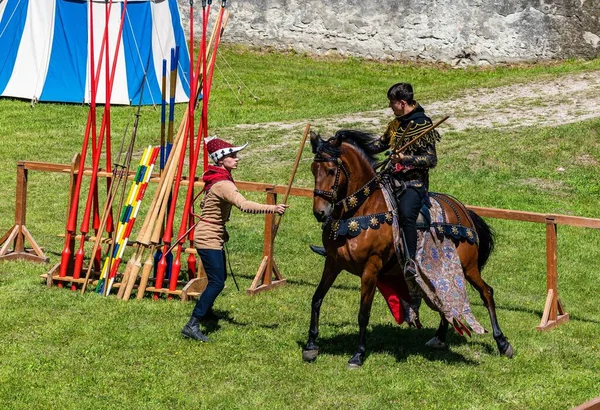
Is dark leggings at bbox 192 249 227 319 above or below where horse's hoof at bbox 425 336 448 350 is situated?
above

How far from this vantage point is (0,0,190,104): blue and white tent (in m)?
21.8

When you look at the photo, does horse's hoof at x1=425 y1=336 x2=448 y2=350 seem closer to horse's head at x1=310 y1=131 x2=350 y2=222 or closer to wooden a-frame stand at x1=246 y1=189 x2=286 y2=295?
horse's head at x1=310 y1=131 x2=350 y2=222

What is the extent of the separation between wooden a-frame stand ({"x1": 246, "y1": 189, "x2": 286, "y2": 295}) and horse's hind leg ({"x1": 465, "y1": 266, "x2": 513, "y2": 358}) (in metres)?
2.45

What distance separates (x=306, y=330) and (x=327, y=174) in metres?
1.91

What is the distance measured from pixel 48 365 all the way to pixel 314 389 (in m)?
2.18

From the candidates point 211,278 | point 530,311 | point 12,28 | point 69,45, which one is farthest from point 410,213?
point 12,28

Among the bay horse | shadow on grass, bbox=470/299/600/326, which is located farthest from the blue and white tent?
the bay horse

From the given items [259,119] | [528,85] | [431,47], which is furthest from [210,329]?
[431,47]

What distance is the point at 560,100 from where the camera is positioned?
2089 centimetres

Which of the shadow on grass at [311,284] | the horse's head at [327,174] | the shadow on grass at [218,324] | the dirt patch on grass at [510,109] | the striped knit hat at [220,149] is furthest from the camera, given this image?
the dirt patch on grass at [510,109]

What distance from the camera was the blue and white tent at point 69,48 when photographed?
21.8 m

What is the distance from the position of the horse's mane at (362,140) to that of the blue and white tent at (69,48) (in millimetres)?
13556

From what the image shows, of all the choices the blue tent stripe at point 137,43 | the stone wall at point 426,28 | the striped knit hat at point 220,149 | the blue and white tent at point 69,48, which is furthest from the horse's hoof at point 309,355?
the stone wall at point 426,28

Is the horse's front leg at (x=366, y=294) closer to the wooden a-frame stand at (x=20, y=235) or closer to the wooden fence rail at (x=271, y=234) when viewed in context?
the wooden fence rail at (x=271, y=234)
